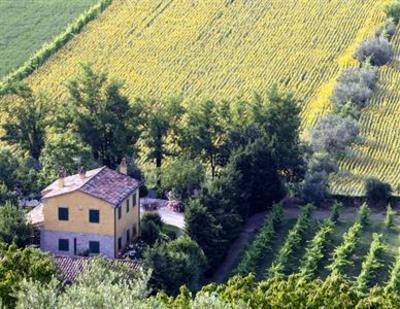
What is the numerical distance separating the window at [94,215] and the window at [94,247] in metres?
1.28

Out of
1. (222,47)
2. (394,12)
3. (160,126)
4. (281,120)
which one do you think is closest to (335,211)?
(281,120)

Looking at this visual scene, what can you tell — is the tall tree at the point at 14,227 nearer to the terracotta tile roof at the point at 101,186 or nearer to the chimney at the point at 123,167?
the terracotta tile roof at the point at 101,186

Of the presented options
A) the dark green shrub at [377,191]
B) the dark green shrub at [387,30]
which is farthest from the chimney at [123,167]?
the dark green shrub at [387,30]

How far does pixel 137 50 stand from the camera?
106 meters

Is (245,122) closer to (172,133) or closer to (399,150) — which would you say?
(172,133)

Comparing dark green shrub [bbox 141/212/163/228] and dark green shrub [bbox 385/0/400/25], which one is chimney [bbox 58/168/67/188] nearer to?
dark green shrub [bbox 141/212/163/228]

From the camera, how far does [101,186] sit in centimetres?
6875

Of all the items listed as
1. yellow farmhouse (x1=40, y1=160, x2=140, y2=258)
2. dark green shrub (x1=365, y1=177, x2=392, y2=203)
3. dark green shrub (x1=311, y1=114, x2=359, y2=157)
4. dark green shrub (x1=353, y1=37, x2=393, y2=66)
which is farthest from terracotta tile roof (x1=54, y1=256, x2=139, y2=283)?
dark green shrub (x1=353, y1=37, x2=393, y2=66)

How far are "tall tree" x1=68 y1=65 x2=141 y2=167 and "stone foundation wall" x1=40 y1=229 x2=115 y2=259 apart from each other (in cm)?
1172

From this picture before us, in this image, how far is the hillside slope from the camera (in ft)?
318

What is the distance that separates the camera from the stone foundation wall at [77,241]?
222ft

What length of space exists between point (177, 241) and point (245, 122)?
15.5 metres

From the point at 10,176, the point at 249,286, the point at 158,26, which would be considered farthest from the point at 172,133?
the point at 158,26

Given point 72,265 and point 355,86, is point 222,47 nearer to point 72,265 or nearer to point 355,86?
point 355,86
